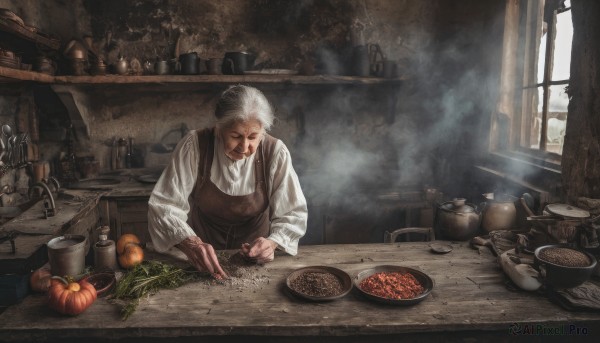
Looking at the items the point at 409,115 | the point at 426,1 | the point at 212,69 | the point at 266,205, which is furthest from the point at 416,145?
the point at 266,205

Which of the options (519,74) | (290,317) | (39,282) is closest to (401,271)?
(290,317)

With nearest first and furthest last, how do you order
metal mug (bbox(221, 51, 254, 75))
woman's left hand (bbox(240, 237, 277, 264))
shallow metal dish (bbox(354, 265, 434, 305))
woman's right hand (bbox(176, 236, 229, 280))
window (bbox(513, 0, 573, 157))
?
shallow metal dish (bbox(354, 265, 434, 305)) < woman's right hand (bbox(176, 236, 229, 280)) < woman's left hand (bbox(240, 237, 277, 264)) < window (bbox(513, 0, 573, 157)) < metal mug (bbox(221, 51, 254, 75))

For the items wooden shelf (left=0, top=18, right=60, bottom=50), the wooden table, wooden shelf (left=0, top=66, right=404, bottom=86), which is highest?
wooden shelf (left=0, top=18, right=60, bottom=50)

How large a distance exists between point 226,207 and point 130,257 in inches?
32.0

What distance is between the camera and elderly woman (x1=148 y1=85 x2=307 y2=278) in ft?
8.54

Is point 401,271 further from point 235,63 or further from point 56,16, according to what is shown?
point 56,16

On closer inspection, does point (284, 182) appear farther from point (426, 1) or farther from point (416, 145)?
point (426, 1)

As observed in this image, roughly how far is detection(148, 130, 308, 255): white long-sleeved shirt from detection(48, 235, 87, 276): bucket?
1.55ft

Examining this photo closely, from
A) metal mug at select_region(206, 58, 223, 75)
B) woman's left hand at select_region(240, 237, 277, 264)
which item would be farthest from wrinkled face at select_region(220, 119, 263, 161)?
metal mug at select_region(206, 58, 223, 75)

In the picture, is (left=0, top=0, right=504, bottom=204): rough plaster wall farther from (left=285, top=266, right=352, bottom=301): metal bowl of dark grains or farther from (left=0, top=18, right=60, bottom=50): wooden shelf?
(left=285, top=266, right=352, bottom=301): metal bowl of dark grains

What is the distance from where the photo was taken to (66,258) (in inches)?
87.1

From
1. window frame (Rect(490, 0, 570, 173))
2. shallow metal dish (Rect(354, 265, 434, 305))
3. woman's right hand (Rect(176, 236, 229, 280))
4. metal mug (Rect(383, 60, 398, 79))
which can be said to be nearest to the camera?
shallow metal dish (Rect(354, 265, 434, 305))

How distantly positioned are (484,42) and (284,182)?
3508mm

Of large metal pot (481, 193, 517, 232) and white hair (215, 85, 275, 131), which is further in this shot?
large metal pot (481, 193, 517, 232)
